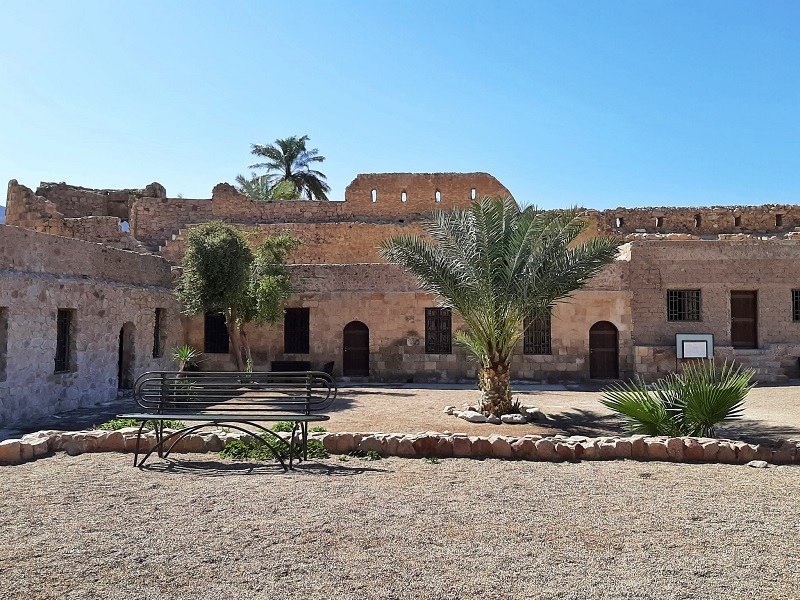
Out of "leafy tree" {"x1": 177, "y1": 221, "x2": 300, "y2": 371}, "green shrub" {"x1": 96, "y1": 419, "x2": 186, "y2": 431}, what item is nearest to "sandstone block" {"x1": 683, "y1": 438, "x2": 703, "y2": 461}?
"green shrub" {"x1": 96, "y1": 419, "x2": 186, "y2": 431}

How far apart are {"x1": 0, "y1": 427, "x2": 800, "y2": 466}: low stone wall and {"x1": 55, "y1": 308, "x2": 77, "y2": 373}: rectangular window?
13.3 ft

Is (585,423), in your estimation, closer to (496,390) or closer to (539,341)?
(496,390)

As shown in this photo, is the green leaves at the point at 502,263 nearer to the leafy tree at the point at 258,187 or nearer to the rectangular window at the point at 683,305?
the rectangular window at the point at 683,305

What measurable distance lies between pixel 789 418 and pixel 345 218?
1741 cm

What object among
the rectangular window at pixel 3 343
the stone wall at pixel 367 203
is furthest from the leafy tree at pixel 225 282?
the stone wall at pixel 367 203

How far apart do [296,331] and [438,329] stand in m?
3.98

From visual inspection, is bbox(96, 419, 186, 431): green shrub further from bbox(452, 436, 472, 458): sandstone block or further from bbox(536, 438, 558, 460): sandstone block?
bbox(536, 438, 558, 460): sandstone block

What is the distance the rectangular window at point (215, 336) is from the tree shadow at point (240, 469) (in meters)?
11.2

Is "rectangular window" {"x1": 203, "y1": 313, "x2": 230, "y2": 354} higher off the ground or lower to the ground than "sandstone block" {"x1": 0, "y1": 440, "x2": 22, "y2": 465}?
higher

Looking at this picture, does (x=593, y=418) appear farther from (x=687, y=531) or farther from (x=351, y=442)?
(x=687, y=531)

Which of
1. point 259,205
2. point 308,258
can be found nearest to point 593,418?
point 308,258

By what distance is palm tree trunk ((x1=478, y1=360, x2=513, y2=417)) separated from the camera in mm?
10430

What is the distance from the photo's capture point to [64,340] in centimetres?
1125

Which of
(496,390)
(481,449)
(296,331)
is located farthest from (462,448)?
(296,331)
